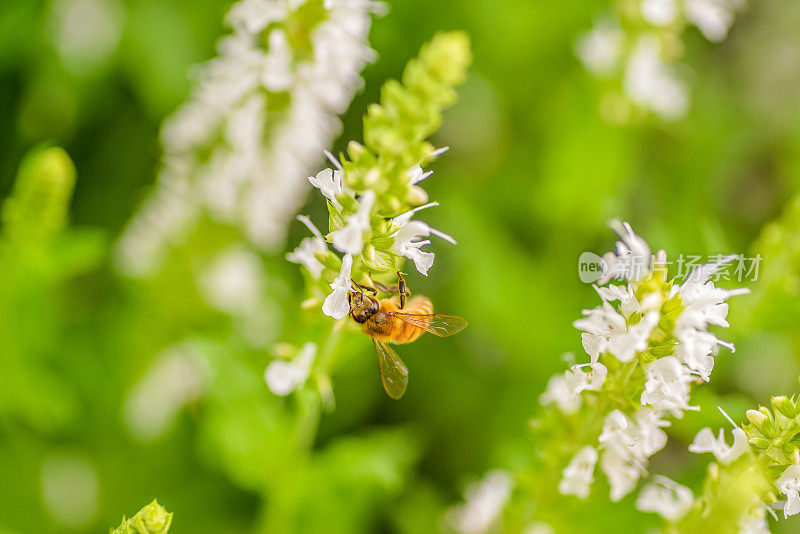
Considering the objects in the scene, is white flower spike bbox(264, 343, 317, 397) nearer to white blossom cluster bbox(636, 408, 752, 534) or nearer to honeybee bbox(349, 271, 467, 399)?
honeybee bbox(349, 271, 467, 399)

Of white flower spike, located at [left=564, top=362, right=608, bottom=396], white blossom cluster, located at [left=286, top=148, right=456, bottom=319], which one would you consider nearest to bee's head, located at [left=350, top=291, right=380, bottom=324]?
white blossom cluster, located at [left=286, top=148, right=456, bottom=319]

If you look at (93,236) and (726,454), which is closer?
(726,454)

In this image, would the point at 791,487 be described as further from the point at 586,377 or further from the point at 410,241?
the point at 410,241

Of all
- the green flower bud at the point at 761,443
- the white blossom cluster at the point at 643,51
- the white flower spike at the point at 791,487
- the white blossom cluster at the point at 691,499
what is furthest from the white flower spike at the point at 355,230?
the white blossom cluster at the point at 643,51

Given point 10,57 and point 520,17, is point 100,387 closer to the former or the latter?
point 10,57

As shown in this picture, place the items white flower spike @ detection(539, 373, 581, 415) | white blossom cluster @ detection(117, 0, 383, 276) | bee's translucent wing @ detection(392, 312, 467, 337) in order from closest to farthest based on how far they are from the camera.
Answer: white flower spike @ detection(539, 373, 581, 415)
bee's translucent wing @ detection(392, 312, 467, 337)
white blossom cluster @ detection(117, 0, 383, 276)

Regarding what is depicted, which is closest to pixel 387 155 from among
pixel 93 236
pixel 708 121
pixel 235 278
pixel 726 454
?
pixel 726 454

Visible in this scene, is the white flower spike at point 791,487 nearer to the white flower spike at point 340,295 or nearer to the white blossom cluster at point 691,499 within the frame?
the white blossom cluster at point 691,499
